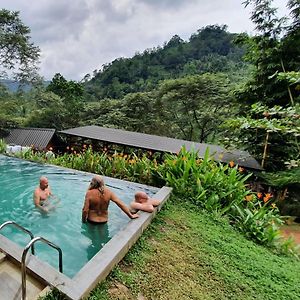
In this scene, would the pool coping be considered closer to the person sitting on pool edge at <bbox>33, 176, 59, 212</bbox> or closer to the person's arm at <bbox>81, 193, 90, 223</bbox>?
the person's arm at <bbox>81, 193, 90, 223</bbox>

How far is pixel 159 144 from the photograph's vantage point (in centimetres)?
1231

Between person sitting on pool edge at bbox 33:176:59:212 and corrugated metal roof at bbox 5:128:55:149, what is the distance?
10197mm

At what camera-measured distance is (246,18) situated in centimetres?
1086

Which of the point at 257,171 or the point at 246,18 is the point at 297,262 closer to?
the point at 257,171

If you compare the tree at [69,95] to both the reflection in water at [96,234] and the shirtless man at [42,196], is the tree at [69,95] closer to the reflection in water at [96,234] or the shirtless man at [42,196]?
the shirtless man at [42,196]

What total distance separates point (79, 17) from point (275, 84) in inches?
363

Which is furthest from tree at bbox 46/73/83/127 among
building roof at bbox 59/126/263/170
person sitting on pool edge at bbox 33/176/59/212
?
person sitting on pool edge at bbox 33/176/59/212

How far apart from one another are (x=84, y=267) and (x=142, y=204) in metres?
1.89

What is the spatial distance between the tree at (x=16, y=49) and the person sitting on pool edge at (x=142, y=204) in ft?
51.0

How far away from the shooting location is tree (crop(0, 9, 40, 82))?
15.7 meters

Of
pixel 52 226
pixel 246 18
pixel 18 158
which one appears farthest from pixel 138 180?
pixel 246 18

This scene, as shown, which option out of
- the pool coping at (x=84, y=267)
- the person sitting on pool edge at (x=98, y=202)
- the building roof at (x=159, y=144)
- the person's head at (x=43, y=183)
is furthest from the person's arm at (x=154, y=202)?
the building roof at (x=159, y=144)

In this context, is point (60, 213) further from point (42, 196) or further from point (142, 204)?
point (142, 204)

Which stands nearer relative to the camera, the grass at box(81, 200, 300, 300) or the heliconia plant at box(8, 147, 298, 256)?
the grass at box(81, 200, 300, 300)
